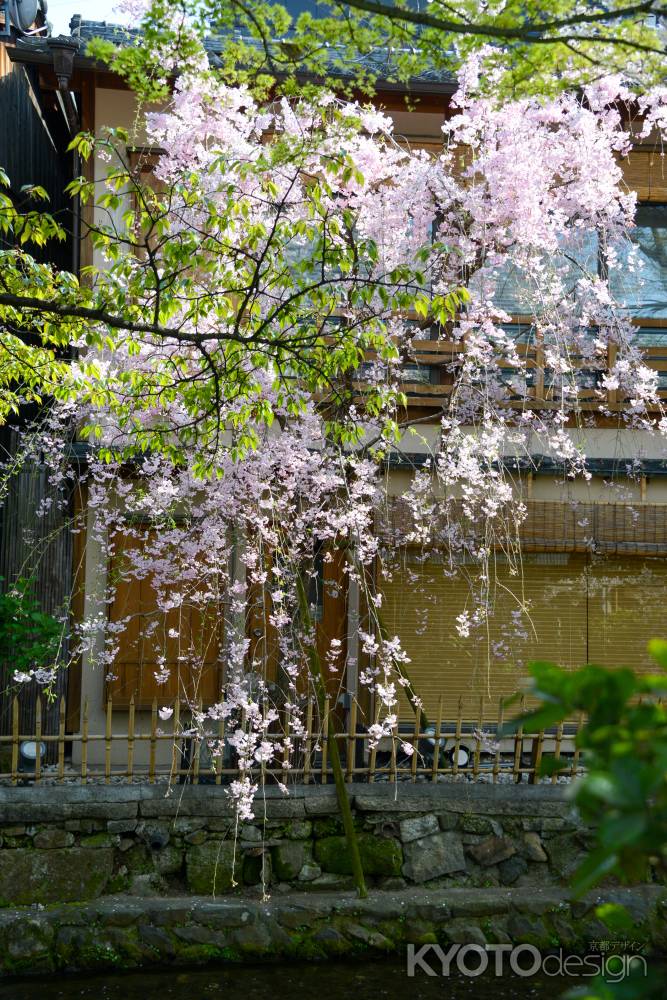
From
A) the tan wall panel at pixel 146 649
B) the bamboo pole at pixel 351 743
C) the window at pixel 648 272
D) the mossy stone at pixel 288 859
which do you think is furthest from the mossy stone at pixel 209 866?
the window at pixel 648 272

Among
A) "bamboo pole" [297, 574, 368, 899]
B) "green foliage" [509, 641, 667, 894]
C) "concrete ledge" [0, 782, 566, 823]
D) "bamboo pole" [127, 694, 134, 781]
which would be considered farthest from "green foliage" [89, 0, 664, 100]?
"concrete ledge" [0, 782, 566, 823]

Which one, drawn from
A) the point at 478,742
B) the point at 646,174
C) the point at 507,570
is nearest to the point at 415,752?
the point at 478,742

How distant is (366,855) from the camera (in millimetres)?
8180

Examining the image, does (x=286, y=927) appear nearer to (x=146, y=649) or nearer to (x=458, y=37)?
(x=146, y=649)

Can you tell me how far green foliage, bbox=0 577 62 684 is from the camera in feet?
28.7

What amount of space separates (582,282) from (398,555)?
332 cm

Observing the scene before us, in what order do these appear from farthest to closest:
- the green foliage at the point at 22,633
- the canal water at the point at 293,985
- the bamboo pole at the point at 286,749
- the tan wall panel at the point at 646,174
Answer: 1. the tan wall panel at the point at 646,174
2. the green foliage at the point at 22,633
3. the bamboo pole at the point at 286,749
4. the canal water at the point at 293,985

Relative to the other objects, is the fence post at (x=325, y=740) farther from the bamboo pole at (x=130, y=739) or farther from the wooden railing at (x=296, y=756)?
the bamboo pole at (x=130, y=739)

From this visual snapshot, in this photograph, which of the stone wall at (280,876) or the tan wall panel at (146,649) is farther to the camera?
the tan wall panel at (146,649)

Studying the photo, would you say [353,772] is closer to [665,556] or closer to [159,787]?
[159,787]

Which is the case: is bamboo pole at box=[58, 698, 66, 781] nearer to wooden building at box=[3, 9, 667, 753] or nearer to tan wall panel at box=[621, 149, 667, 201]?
wooden building at box=[3, 9, 667, 753]

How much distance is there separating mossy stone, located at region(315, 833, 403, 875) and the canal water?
0.82m

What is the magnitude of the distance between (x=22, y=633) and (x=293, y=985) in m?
3.63

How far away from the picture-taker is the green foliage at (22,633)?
28.7ft
